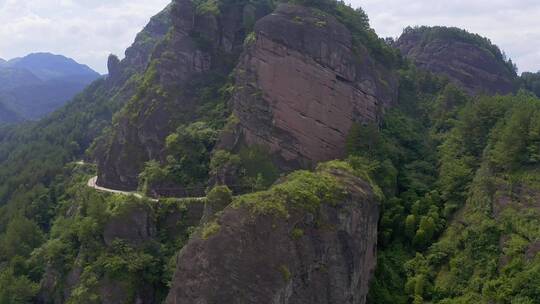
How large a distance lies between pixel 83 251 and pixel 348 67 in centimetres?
3206

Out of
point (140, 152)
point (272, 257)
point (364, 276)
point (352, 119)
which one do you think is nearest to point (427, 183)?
point (352, 119)

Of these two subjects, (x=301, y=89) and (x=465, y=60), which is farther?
(x=465, y=60)

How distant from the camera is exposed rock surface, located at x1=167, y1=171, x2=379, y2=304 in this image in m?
31.1

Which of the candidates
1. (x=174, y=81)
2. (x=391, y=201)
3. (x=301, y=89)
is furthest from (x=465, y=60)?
(x=174, y=81)

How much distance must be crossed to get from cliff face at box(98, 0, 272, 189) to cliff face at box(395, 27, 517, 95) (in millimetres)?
39526

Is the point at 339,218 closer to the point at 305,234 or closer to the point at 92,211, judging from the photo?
the point at 305,234

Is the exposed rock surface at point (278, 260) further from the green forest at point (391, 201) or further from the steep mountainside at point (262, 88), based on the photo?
the steep mountainside at point (262, 88)

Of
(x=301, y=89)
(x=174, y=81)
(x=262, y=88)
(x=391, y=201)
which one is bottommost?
(x=391, y=201)

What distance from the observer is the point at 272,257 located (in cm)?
3216

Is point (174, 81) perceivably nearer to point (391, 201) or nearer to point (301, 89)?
point (301, 89)

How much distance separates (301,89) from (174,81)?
17008 mm

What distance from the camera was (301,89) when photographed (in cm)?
5075

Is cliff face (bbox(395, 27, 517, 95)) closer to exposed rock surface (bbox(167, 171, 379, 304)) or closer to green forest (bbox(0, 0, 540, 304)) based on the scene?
green forest (bbox(0, 0, 540, 304))

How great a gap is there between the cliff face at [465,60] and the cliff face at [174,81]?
3953 centimetres
